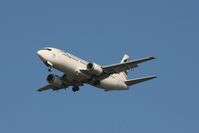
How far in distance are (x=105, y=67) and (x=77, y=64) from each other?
12.3 ft

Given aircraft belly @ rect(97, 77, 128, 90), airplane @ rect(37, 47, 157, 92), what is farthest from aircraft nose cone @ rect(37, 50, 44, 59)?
aircraft belly @ rect(97, 77, 128, 90)

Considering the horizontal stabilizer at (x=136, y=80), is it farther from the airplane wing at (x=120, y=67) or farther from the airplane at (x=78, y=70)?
the airplane wing at (x=120, y=67)

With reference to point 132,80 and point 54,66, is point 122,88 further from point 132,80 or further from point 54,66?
point 54,66

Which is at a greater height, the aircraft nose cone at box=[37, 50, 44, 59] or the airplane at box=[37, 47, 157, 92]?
the aircraft nose cone at box=[37, 50, 44, 59]

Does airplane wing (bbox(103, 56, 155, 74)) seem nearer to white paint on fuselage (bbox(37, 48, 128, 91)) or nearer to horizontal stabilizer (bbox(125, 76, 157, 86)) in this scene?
white paint on fuselage (bbox(37, 48, 128, 91))

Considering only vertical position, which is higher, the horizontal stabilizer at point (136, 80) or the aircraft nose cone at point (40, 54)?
the aircraft nose cone at point (40, 54)

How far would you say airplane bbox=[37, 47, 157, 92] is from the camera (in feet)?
300

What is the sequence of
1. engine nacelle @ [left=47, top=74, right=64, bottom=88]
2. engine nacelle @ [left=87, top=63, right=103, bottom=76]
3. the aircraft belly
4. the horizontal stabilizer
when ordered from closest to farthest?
engine nacelle @ [left=87, top=63, right=103, bottom=76] → the horizontal stabilizer → engine nacelle @ [left=47, top=74, right=64, bottom=88] → the aircraft belly

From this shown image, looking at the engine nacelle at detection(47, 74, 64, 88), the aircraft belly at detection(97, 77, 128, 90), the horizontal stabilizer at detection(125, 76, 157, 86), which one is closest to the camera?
the horizontal stabilizer at detection(125, 76, 157, 86)

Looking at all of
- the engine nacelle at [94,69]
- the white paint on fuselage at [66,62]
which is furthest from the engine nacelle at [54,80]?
the engine nacelle at [94,69]

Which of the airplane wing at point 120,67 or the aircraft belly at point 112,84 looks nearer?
the airplane wing at point 120,67

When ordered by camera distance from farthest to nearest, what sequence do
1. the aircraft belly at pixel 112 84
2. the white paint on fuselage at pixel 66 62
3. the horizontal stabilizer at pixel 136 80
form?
1. the aircraft belly at pixel 112 84
2. the horizontal stabilizer at pixel 136 80
3. the white paint on fuselage at pixel 66 62

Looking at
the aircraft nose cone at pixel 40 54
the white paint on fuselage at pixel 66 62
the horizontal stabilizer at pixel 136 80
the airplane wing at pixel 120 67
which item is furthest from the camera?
the horizontal stabilizer at pixel 136 80

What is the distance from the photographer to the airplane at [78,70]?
91438 mm
